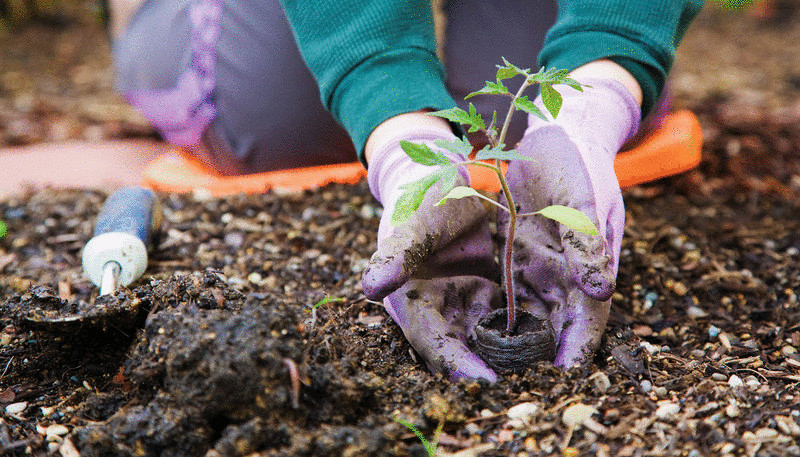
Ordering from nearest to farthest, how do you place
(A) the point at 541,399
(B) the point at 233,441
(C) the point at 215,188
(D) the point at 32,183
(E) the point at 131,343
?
(B) the point at 233,441, (A) the point at 541,399, (E) the point at 131,343, (C) the point at 215,188, (D) the point at 32,183

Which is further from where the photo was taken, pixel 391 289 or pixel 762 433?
pixel 391 289

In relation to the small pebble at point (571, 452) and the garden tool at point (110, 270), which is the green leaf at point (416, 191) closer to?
the small pebble at point (571, 452)

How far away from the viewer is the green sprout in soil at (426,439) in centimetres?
90

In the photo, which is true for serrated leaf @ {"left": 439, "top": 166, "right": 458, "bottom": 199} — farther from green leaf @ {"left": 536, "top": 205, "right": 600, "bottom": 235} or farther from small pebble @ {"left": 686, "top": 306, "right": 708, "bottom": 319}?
small pebble @ {"left": 686, "top": 306, "right": 708, "bottom": 319}

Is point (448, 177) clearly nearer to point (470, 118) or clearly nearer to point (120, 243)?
point (470, 118)

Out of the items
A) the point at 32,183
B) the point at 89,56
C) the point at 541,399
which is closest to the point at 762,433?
the point at 541,399

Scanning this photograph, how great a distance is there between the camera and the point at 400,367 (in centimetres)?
112

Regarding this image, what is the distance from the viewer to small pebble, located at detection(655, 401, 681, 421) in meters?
0.97

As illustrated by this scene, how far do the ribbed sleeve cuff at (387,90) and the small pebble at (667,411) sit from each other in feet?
2.45

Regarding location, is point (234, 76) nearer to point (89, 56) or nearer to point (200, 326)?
point (200, 326)

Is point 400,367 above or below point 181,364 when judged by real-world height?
below

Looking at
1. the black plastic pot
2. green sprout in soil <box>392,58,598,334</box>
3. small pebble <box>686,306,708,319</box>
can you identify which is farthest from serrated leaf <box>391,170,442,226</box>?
small pebble <box>686,306,708,319</box>

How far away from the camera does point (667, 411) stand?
38.5 inches

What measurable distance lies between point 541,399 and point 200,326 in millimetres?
516
